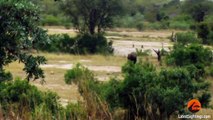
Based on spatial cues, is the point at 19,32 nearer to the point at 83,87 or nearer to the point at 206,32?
the point at 83,87

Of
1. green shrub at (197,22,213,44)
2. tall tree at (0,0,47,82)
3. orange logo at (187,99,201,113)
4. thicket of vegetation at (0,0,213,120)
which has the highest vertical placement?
tall tree at (0,0,47,82)

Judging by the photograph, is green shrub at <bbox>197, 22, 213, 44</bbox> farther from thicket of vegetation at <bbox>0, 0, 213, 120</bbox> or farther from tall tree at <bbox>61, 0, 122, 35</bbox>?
thicket of vegetation at <bbox>0, 0, 213, 120</bbox>

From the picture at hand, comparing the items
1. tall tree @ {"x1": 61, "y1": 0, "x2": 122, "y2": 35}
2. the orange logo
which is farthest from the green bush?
tall tree @ {"x1": 61, "y1": 0, "x2": 122, "y2": 35}

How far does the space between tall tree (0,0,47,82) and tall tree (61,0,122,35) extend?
30.3 metres

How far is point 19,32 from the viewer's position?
783cm

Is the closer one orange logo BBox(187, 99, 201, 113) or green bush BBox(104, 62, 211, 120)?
orange logo BBox(187, 99, 201, 113)

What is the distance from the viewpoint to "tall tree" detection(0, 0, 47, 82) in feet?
25.7

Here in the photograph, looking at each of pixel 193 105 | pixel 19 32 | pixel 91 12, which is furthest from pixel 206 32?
pixel 19 32

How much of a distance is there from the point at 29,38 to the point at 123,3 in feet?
108

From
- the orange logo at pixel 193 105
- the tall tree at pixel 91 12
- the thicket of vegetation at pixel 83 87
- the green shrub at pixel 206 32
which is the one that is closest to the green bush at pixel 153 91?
the thicket of vegetation at pixel 83 87

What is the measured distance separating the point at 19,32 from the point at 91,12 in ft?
104

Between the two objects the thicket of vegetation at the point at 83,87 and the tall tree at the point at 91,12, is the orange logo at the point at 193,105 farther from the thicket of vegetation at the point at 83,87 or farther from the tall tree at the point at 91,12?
the tall tree at the point at 91,12

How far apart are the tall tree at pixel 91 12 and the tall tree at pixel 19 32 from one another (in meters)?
30.3

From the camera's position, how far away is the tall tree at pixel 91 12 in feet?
127
